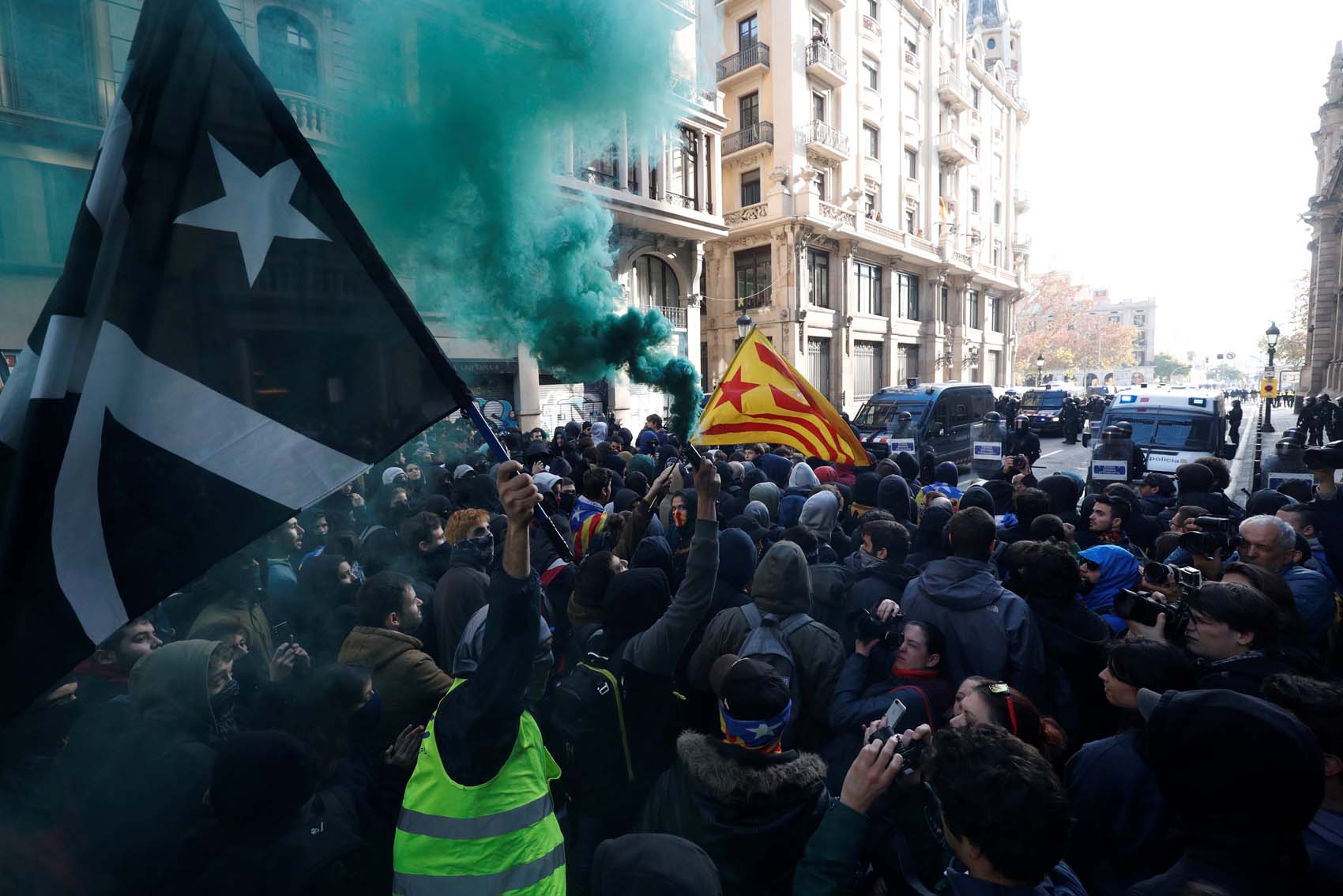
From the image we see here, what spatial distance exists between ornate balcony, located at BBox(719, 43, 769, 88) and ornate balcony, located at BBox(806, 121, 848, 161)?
299cm

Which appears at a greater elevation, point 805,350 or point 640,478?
point 805,350

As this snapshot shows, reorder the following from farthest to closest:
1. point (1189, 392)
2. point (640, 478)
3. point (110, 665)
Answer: point (1189, 392) < point (640, 478) < point (110, 665)

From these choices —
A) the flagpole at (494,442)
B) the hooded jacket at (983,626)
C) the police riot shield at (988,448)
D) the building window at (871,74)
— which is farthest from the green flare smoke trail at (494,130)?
the building window at (871,74)

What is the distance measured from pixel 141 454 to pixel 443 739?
1.11 meters

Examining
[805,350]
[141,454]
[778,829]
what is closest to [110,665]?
[141,454]

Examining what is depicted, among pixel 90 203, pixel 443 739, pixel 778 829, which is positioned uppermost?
pixel 90 203

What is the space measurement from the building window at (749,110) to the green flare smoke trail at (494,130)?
2502cm

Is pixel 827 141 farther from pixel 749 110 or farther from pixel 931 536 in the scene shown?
pixel 931 536

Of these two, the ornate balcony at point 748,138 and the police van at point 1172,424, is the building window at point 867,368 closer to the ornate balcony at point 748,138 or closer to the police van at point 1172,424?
the ornate balcony at point 748,138

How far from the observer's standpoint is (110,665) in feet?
9.62

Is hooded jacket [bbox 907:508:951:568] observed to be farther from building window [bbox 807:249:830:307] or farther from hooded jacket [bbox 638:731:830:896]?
building window [bbox 807:249:830:307]

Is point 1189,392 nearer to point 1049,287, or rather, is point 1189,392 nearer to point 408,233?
point 408,233

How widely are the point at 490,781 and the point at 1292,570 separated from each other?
405 centimetres

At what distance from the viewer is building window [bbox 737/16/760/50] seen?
85.0ft
